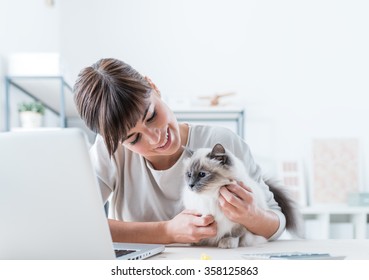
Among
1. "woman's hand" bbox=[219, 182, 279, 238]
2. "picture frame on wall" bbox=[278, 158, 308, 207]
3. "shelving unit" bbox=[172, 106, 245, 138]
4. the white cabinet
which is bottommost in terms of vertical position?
the white cabinet

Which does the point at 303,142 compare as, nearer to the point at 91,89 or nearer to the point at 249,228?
the point at 249,228

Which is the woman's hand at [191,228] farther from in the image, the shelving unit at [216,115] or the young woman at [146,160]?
the shelving unit at [216,115]

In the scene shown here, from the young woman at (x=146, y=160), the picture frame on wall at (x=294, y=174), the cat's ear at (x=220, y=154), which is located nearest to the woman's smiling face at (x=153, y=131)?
the young woman at (x=146, y=160)

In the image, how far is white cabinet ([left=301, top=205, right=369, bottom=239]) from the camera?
275cm

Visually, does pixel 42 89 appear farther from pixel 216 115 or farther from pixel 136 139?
pixel 136 139

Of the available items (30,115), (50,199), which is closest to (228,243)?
(50,199)

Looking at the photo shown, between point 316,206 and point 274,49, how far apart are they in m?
1.10

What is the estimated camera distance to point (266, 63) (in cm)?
308

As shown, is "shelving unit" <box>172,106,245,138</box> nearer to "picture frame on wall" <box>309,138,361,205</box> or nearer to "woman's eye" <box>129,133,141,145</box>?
"picture frame on wall" <box>309,138,361,205</box>

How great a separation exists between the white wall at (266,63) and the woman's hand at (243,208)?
2129 millimetres

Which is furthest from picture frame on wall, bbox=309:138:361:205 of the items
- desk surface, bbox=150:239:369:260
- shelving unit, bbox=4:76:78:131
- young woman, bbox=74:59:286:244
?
desk surface, bbox=150:239:369:260

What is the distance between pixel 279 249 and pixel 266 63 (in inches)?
94.4

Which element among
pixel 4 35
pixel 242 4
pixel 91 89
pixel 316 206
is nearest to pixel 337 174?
pixel 316 206
